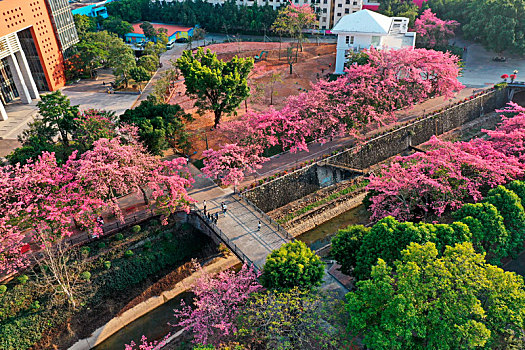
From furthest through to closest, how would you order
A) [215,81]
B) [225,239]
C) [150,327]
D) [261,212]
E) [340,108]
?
[215,81], [340,108], [261,212], [225,239], [150,327]

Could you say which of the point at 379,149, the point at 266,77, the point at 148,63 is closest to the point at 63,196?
the point at 379,149

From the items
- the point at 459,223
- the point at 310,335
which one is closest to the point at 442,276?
the point at 459,223

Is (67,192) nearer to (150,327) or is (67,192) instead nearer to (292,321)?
(150,327)

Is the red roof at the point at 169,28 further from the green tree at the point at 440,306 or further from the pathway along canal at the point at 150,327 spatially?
the green tree at the point at 440,306

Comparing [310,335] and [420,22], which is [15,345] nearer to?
[310,335]

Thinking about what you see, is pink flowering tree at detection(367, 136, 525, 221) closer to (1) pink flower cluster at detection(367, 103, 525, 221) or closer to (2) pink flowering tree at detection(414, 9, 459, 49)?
(1) pink flower cluster at detection(367, 103, 525, 221)

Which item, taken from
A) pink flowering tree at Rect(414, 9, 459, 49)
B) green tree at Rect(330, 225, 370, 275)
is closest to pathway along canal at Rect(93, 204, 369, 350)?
green tree at Rect(330, 225, 370, 275)

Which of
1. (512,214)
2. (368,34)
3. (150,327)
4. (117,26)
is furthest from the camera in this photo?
(117,26)
